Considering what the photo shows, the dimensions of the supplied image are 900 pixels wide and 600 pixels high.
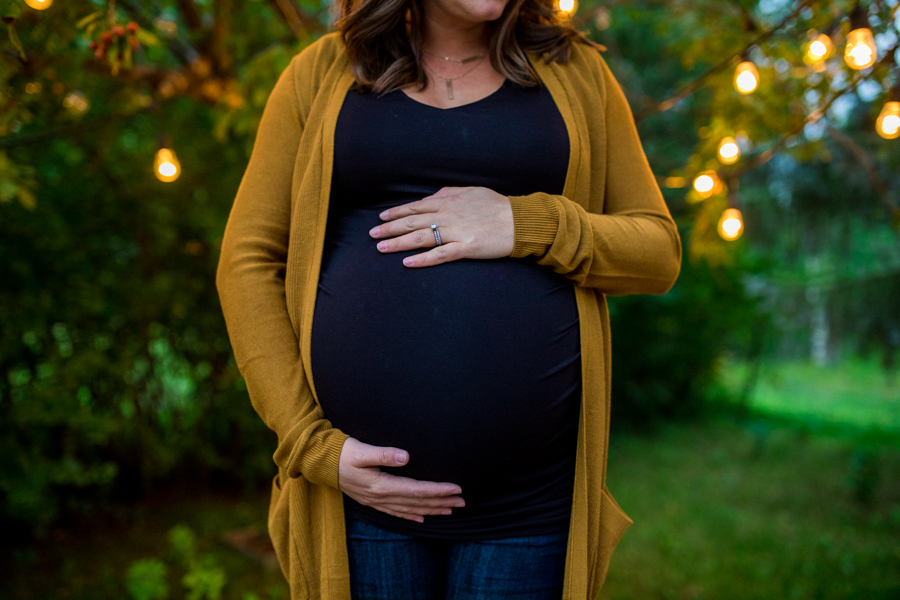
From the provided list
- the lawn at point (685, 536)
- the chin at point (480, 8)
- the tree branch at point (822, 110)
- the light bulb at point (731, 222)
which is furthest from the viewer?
the lawn at point (685, 536)

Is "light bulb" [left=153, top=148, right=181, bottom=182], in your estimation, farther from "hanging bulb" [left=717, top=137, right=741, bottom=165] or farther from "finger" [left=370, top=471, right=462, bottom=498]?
"hanging bulb" [left=717, top=137, right=741, bottom=165]

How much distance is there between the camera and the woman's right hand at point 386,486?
1020 mm

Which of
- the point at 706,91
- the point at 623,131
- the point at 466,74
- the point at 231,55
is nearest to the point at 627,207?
the point at 623,131

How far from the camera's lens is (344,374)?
3.56 feet

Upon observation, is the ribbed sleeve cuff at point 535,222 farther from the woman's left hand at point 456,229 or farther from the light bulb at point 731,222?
the light bulb at point 731,222

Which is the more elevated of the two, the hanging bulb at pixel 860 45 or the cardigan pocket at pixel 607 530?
the hanging bulb at pixel 860 45

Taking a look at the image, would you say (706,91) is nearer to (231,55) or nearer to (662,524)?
(662,524)

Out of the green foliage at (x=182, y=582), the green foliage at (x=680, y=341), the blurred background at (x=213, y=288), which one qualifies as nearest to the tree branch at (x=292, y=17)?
the blurred background at (x=213, y=288)

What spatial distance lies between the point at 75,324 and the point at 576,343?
10.0ft

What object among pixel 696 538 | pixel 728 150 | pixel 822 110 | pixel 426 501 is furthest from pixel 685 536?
pixel 426 501

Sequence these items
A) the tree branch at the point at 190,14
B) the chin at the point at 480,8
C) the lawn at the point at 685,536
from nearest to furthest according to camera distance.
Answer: the chin at the point at 480,8
the tree branch at the point at 190,14
the lawn at the point at 685,536

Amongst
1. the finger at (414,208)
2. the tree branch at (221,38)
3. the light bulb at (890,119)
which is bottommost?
the finger at (414,208)

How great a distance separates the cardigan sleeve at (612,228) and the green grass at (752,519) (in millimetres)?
2452

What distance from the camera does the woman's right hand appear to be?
1.02 metres
